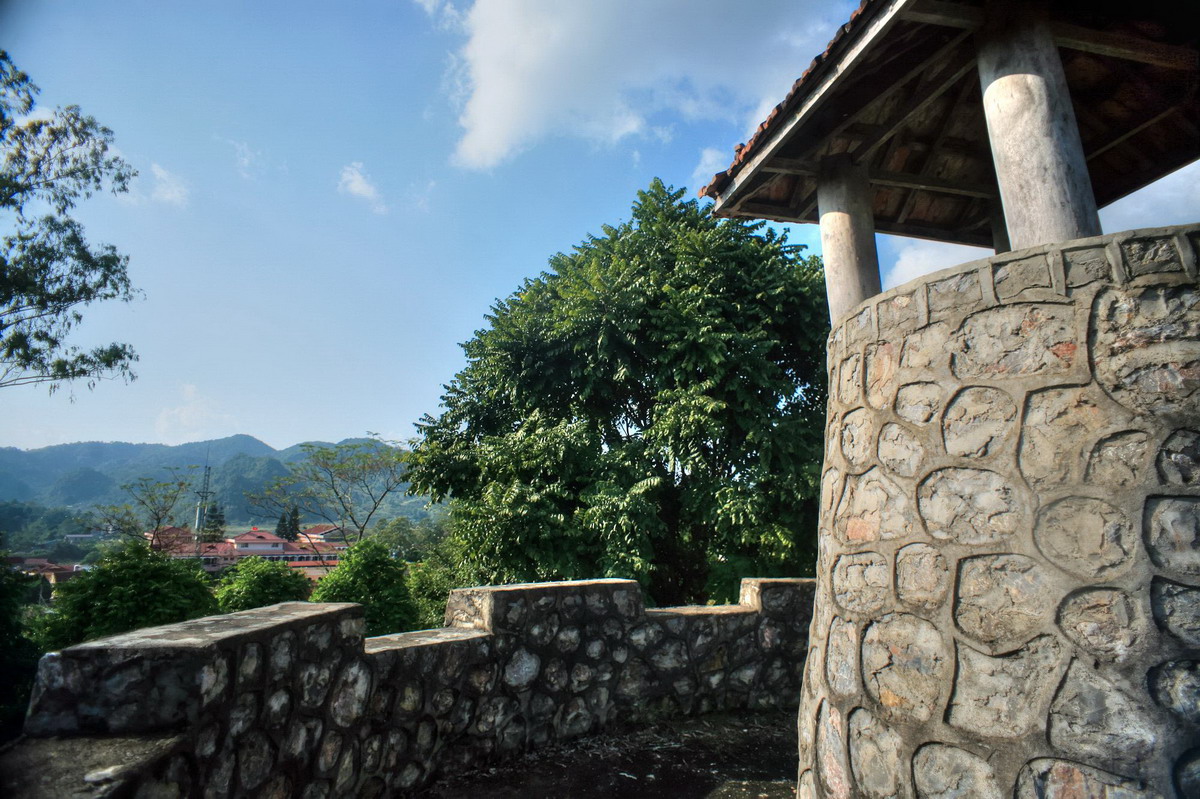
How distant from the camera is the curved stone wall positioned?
1.76m

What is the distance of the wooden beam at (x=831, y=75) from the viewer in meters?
2.85

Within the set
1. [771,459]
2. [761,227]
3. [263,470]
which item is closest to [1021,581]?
[771,459]

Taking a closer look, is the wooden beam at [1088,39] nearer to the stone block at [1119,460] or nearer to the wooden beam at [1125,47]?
the wooden beam at [1125,47]

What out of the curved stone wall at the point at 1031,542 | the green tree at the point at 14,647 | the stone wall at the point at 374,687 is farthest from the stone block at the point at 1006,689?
the green tree at the point at 14,647

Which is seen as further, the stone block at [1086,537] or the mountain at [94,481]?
the mountain at [94,481]

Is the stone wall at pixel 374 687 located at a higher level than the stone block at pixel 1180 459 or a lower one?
lower

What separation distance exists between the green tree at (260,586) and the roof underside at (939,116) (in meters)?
6.83

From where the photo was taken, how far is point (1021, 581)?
197cm

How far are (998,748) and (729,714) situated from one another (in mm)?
2934

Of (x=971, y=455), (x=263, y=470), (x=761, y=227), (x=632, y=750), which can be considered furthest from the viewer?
(x=263, y=470)

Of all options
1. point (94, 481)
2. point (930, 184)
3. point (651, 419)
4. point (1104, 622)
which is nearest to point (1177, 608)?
point (1104, 622)

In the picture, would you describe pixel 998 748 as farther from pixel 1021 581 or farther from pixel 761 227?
pixel 761 227

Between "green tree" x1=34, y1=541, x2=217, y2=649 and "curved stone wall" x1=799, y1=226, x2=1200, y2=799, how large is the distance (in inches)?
233

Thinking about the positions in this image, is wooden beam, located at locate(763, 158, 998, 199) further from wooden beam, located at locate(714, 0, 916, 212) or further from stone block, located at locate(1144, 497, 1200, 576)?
stone block, located at locate(1144, 497, 1200, 576)
